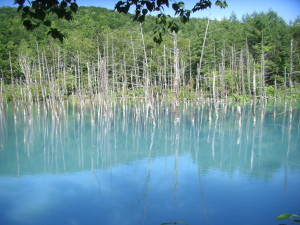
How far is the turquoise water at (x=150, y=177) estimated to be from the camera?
5590 millimetres

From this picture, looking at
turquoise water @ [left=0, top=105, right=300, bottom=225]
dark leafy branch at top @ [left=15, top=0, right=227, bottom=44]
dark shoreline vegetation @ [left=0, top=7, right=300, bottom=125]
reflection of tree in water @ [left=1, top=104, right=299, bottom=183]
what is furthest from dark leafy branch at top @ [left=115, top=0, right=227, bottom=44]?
dark shoreline vegetation @ [left=0, top=7, right=300, bottom=125]

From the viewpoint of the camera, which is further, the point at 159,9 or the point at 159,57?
the point at 159,57

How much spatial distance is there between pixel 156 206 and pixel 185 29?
59192 mm

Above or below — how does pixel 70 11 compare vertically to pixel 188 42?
below

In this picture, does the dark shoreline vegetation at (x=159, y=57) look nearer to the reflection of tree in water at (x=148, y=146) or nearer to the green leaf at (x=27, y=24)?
the reflection of tree in water at (x=148, y=146)

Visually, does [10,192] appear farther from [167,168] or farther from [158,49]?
[158,49]

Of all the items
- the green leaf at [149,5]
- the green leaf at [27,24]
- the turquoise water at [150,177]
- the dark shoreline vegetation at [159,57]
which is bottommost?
the turquoise water at [150,177]

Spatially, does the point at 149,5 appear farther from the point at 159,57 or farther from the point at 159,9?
the point at 159,57

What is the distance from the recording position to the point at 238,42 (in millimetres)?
44969

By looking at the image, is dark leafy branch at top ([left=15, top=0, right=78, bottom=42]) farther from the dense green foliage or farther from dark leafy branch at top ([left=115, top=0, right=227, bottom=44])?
the dense green foliage

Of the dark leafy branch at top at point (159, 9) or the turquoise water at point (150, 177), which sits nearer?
the dark leafy branch at top at point (159, 9)

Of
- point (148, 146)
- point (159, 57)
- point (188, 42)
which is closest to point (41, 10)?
point (148, 146)

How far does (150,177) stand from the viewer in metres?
7.79

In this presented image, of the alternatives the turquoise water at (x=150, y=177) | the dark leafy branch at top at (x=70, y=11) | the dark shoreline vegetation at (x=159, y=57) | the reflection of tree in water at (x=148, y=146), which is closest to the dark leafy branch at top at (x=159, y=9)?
the dark leafy branch at top at (x=70, y=11)
